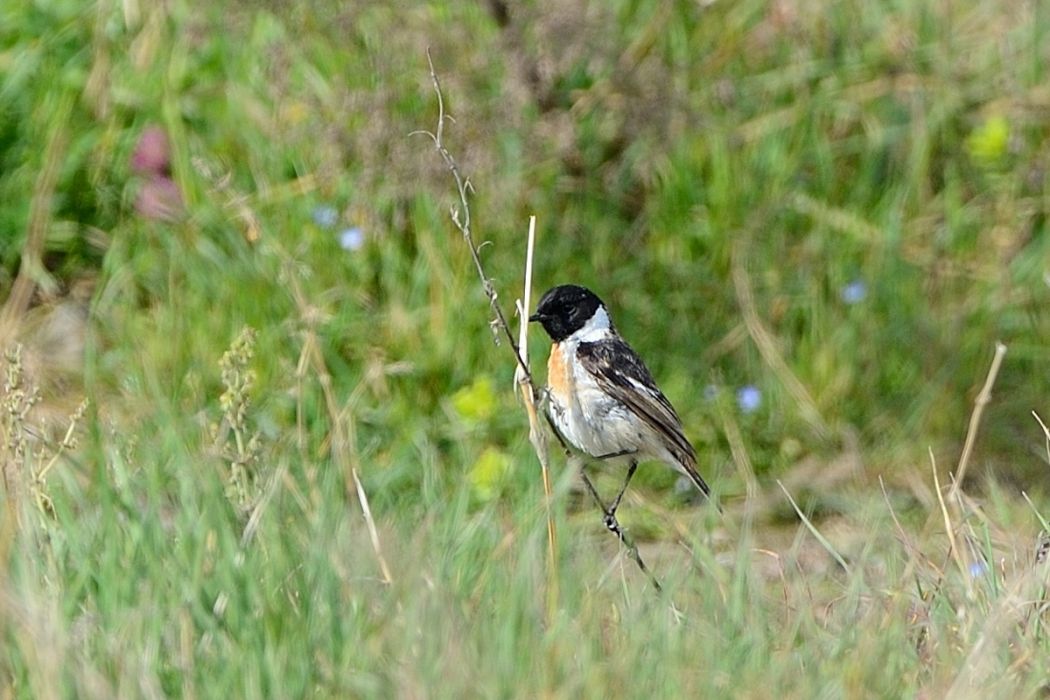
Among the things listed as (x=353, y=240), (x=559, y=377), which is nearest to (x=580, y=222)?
(x=353, y=240)

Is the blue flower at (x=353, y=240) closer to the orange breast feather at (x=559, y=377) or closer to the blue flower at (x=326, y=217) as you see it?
the blue flower at (x=326, y=217)

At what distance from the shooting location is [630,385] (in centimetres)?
525

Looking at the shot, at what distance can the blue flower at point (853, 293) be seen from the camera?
6430 millimetres

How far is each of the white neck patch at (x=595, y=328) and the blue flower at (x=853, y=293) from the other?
50.0 inches

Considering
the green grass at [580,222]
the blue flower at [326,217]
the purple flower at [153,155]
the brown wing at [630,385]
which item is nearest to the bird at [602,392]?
the brown wing at [630,385]

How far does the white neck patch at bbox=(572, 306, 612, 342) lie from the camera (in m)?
5.34

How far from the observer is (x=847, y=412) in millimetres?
6379

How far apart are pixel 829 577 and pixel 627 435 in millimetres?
1020

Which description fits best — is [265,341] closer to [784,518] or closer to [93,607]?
[784,518]

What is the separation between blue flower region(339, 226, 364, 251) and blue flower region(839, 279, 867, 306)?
1.60 m

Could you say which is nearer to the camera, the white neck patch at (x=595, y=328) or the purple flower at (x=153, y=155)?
the white neck patch at (x=595, y=328)

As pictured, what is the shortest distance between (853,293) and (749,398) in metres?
0.50

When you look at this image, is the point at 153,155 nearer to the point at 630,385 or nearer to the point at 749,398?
the point at 749,398

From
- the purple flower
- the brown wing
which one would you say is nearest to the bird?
the brown wing
